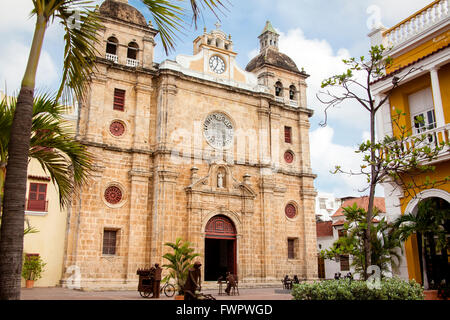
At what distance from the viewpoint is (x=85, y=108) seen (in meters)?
20.0

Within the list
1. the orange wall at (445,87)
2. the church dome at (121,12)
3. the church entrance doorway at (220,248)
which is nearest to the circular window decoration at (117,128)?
the church dome at (121,12)

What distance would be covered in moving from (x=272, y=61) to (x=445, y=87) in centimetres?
1724

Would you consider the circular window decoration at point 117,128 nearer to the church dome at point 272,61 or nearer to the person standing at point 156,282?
the person standing at point 156,282

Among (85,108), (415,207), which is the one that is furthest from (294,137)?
(415,207)

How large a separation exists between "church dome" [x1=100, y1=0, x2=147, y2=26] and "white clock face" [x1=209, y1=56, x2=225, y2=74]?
4353 millimetres

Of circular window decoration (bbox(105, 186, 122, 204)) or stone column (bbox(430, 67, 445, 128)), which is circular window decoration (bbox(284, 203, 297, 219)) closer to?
circular window decoration (bbox(105, 186, 122, 204))

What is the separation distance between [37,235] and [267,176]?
1253 centimetres

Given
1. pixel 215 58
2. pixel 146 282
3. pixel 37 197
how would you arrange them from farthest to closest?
pixel 215 58
pixel 37 197
pixel 146 282

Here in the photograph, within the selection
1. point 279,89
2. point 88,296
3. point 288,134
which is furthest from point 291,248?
point 88,296

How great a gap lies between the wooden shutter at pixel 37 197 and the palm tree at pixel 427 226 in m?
14.8

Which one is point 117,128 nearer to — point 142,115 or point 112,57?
point 142,115

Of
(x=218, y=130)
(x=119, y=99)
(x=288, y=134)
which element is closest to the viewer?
(x=119, y=99)

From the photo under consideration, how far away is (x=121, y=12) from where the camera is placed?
73.7 ft
